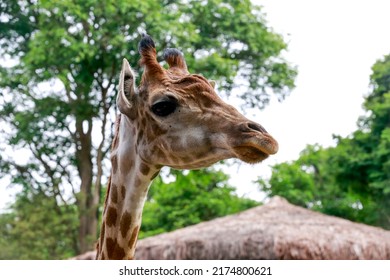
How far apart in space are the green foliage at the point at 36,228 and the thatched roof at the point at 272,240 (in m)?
2.09

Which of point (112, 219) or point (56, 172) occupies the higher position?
point (56, 172)

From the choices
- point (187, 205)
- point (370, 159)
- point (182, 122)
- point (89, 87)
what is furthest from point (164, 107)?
point (187, 205)

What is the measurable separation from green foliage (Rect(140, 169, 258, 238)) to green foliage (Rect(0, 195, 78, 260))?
11.3ft

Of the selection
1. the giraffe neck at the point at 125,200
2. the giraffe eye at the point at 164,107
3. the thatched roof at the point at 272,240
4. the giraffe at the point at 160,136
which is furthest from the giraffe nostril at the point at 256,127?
the thatched roof at the point at 272,240

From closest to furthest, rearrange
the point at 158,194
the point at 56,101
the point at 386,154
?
the point at 56,101 < the point at 386,154 < the point at 158,194

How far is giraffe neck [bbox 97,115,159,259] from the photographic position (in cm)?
147

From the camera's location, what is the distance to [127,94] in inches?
57.1

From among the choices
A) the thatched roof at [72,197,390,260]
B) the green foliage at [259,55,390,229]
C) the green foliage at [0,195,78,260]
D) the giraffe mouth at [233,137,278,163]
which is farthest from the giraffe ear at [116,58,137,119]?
the green foliage at [259,55,390,229]

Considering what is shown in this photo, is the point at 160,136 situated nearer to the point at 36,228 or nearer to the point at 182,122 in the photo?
the point at 182,122

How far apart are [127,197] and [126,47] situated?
18.7 ft

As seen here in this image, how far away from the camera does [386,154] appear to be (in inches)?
392
